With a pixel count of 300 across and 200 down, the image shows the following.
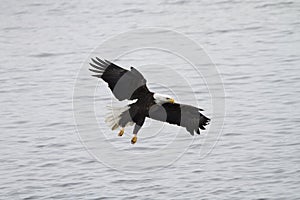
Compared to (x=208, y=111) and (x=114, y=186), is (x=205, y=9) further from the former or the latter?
(x=114, y=186)

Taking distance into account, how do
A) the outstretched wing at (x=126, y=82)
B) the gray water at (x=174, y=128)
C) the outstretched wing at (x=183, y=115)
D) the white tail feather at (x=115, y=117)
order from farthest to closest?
the gray water at (x=174, y=128)
the white tail feather at (x=115, y=117)
the outstretched wing at (x=126, y=82)
the outstretched wing at (x=183, y=115)

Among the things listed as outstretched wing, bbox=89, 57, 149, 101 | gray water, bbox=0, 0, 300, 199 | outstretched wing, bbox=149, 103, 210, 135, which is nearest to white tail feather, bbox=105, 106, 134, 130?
outstretched wing, bbox=89, 57, 149, 101

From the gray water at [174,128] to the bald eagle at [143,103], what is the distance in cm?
142

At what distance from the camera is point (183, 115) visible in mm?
10391

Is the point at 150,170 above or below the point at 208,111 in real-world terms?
below

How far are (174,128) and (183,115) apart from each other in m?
3.71

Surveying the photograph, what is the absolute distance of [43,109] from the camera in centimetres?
1538

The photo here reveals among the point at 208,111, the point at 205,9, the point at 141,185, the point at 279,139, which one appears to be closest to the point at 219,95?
the point at 208,111

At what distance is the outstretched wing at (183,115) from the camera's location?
1034 cm

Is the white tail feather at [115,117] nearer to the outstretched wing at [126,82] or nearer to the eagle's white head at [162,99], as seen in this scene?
the outstretched wing at [126,82]

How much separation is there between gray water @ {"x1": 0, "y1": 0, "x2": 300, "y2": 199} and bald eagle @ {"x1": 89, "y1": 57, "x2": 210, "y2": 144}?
1.42 metres

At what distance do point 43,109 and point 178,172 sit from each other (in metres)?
3.81

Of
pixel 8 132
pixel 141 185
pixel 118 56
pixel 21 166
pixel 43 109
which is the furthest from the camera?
pixel 118 56

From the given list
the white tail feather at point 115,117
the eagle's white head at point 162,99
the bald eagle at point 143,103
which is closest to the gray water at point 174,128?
the white tail feather at point 115,117
